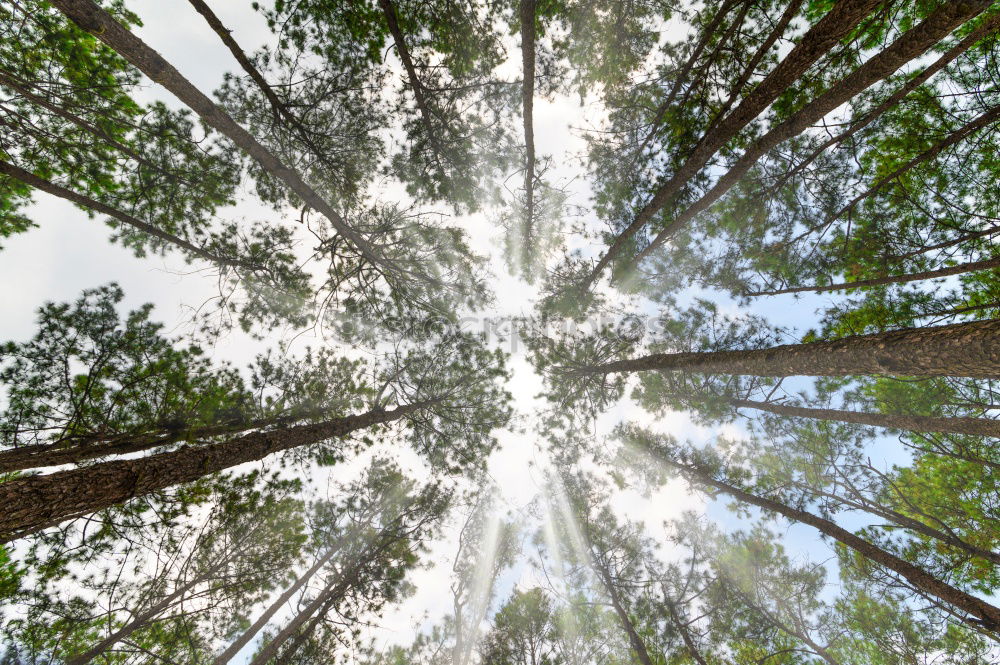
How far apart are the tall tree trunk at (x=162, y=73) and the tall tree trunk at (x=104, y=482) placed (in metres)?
3.58

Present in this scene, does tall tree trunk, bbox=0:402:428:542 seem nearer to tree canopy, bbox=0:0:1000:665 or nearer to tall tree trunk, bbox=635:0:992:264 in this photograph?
tree canopy, bbox=0:0:1000:665

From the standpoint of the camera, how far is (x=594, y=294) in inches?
353

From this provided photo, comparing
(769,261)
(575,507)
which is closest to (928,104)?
(769,261)

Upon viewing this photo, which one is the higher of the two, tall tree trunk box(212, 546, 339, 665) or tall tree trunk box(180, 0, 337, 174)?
tall tree trunk box(180, 0, 337, 174)

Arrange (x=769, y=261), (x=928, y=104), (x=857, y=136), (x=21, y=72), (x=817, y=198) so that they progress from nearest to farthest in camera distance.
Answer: (x=21, y=72) → (x=928, y=104) → (x=857, y=136) → (x=817, y=198) → (x=769, y=261)

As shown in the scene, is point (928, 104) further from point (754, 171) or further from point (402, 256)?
point (402, 256)

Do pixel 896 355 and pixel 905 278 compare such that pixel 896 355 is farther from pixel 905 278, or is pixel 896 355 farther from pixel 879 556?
pixel 905 278

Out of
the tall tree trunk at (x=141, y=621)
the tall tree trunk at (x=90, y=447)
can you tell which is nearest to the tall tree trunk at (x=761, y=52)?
the tall tree trunk at (x=90, y=447)

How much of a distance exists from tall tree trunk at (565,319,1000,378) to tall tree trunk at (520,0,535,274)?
536 centimetres

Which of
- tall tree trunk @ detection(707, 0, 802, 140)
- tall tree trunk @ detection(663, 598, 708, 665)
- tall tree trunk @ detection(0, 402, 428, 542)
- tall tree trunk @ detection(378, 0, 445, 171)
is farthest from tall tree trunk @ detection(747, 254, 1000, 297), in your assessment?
tall tree trunk @ detection(0, 402, 428, 542)

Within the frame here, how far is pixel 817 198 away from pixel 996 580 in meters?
8.73

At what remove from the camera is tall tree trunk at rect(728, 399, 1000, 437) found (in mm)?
4766

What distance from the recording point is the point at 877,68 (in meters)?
3.55

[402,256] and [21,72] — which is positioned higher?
[21,72]
